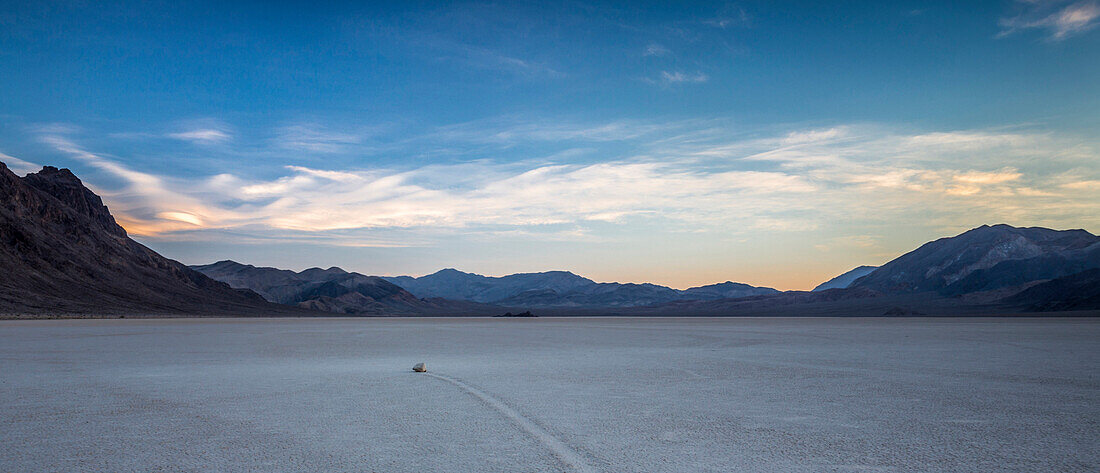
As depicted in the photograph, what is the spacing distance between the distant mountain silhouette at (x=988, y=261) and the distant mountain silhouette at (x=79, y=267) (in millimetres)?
137698

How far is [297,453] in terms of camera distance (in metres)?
6.84

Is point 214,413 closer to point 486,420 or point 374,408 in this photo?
point 374,408

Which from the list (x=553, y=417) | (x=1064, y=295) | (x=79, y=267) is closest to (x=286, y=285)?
(x=79, y=267)

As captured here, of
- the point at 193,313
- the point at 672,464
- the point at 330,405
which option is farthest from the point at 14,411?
the point at 193,313

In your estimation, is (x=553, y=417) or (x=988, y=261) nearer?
(x=553, y=417)

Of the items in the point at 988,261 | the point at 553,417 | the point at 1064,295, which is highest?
the point at 988,261

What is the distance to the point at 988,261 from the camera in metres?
161

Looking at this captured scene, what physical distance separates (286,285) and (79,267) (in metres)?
98.1

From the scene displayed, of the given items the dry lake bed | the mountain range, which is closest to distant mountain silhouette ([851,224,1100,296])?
the mountain range

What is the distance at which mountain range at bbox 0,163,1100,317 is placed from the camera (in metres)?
92.0

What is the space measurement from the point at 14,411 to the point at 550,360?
37.3ft

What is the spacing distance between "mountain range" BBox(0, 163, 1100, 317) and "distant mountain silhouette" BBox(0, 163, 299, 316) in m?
0.20

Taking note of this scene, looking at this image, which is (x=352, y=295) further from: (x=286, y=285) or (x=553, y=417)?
(x=553, y=417)

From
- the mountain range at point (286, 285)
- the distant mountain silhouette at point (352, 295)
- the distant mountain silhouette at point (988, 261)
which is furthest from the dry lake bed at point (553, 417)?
the distant mountain silhouette at point (352, 295)
